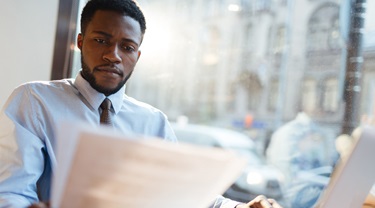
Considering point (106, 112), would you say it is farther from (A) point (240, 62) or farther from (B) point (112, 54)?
(A) point (240, 62)

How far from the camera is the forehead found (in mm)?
1028

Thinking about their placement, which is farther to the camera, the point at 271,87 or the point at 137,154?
the point at 271,87

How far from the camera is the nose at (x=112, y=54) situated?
1.02 metres

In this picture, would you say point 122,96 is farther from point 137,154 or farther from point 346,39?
point 346,39

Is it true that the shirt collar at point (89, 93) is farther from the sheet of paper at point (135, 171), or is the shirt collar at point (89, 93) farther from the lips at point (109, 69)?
the sheet of paper at point (135, 171)

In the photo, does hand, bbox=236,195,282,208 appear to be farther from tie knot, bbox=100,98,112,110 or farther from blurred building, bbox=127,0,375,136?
blurred building, bbox=127,0,375,136

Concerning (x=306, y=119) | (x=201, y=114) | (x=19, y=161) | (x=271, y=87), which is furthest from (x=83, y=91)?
(x=201, y=114)

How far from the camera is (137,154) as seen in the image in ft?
1.48

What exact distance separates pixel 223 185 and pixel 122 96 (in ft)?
2.43

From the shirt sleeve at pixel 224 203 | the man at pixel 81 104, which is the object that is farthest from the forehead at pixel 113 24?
the shirt sleeve at pixel 224 203

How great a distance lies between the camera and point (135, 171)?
46 cm

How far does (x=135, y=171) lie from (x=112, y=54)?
0.61 meters

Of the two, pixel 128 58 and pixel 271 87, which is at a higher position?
pixel 128 58

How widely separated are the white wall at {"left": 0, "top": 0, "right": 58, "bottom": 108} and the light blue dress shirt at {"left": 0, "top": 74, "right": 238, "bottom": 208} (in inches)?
28.6
